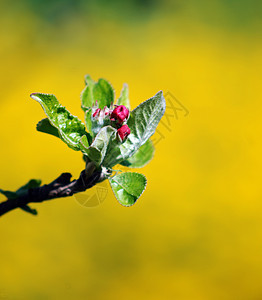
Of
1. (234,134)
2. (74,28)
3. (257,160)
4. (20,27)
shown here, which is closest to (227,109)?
(234,134)

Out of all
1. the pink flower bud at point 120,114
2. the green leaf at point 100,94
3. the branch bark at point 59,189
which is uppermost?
the green leaf at point 100,94

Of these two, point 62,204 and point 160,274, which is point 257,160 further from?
point 62,204

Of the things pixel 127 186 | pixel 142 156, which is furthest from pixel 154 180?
pixel 127 186

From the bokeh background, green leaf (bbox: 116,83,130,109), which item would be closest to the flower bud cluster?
green leaf (bbox: 116,83,130,109)

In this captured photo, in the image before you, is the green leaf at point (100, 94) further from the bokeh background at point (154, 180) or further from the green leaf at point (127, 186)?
the bokeh background at point (154, 180)

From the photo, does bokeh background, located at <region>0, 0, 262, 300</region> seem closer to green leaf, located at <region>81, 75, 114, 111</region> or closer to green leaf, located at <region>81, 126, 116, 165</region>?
green leaf, located at <region>81, 75, 114, 111</region>

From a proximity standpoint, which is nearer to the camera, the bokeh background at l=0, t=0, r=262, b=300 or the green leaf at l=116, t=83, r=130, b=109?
the green leaf at l=116, t=83, r=130, b=109

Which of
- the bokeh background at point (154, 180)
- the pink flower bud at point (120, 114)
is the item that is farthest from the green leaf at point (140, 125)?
the bokeh background at point (154, 180)
